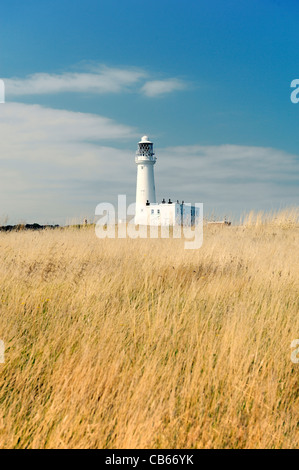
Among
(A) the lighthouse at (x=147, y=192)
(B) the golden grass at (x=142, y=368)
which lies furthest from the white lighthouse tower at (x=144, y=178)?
(B) the golden grass at (x=142, y=368)

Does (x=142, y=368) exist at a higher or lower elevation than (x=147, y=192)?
lower

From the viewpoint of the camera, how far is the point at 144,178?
45.7 meters

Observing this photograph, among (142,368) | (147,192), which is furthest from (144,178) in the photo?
(142,368)

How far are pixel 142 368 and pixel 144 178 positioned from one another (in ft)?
140

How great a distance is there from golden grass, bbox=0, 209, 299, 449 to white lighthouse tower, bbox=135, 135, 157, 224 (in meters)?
39.3

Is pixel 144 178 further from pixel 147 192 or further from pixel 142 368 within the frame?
pixel 142 368

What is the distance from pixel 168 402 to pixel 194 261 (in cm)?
576

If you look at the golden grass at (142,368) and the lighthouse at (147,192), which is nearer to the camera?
the golden grass at (142,368)

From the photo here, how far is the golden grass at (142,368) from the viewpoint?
2926 mm

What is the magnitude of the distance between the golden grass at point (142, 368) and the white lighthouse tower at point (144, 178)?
1546 inches

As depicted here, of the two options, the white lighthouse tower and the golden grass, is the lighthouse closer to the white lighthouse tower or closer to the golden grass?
the white lighthouse tower

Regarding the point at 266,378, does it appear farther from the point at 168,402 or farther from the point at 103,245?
the point at 103,245

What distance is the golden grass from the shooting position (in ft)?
9.60

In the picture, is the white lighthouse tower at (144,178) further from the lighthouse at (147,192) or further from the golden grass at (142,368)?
the golden grass at (142,368)
